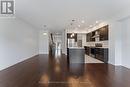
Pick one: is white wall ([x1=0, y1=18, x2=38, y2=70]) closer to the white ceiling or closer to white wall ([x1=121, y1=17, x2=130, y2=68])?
the white ceiling

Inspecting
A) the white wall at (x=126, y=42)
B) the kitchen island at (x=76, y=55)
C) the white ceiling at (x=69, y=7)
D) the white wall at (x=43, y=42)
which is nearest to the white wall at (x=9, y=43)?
the white ceiling at (x=69, y=7)

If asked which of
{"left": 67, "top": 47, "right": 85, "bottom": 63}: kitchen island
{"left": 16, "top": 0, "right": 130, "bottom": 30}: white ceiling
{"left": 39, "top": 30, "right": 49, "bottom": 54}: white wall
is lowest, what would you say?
{"left": 67, "top": 47, "right": 85, "bottom": 63}: kitchen island

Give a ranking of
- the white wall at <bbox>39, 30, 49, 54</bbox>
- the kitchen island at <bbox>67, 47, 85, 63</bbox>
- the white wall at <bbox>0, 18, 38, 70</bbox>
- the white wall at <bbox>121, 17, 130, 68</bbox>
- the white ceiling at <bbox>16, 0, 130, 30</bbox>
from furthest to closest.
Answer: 1. the white wall at <bbox>39, 30, 49, 54</bbox>
2. the kitchen island at <bbox>67, 47, 85, 63</bbox>
3. the white wall at <bbox>121, 17, 130, 68</bbox>
4. the white wall at <bbox>0, 18, 38, 70</bbox>
5. the white ceiling at <bbox>16, 0, 130, 30</bbox>

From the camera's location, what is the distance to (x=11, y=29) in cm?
831

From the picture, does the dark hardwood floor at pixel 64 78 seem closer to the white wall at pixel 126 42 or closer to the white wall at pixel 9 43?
the white wall at pixel 9 43

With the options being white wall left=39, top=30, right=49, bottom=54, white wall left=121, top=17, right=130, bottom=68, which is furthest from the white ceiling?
white wall left=39, top=30, right=49, bottom=54

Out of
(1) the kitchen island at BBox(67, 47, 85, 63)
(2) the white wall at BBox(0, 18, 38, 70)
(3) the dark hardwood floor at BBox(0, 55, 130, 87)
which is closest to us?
(3) the dark hardwood floor at BBox(0, 55, 130, 87)

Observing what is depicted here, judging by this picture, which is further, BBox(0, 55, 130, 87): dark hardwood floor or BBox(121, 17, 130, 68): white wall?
BBox(121, 17, 130, 68): white wall

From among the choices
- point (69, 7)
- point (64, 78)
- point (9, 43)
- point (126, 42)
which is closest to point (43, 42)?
point (9, 43)

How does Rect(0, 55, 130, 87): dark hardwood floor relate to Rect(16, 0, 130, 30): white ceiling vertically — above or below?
below

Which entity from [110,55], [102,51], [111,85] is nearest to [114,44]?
[110,55]

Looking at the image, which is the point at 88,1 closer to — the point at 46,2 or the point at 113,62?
the point at 46,2

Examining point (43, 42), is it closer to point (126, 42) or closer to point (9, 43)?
point (9, 43)

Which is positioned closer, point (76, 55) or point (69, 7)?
point (69, 7)
